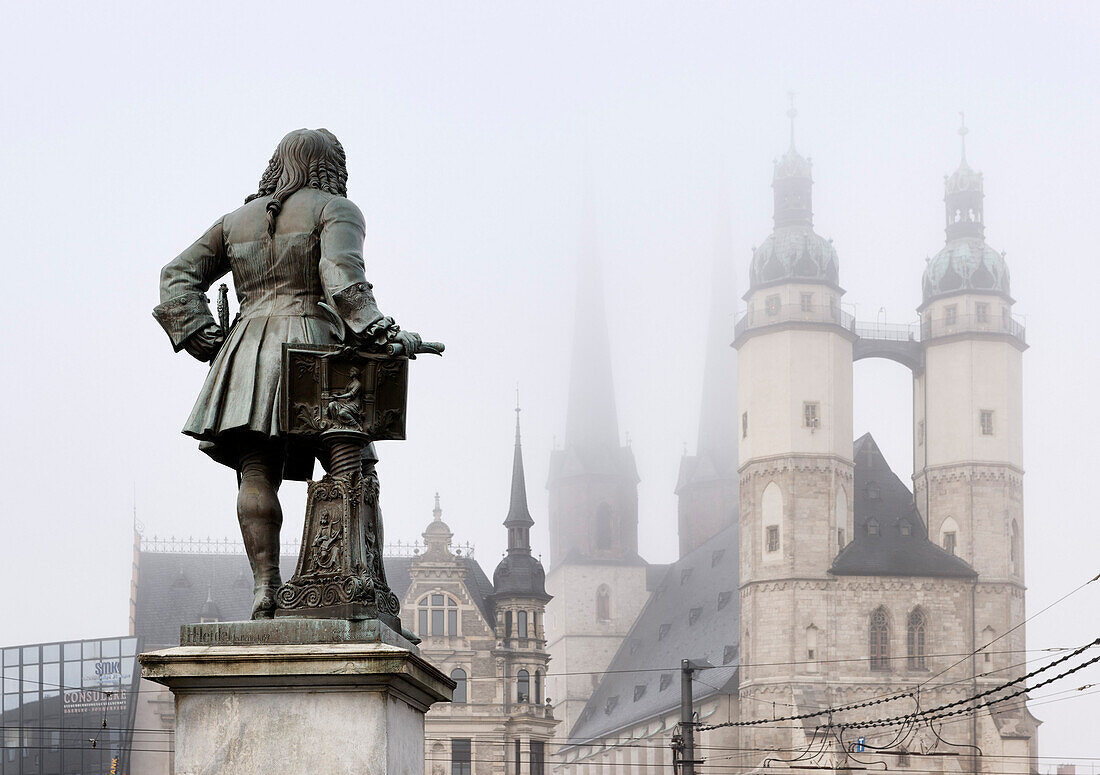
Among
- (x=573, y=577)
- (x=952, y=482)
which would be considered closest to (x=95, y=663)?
(x=952, y=482)

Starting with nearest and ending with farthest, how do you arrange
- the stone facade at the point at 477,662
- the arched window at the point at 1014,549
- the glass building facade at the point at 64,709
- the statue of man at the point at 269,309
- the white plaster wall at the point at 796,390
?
1. the statue of man at the point at 269,309
2. the glass building facade at the point at 64,709
3. the stone facade at the point at 477,662
4. the white plaster wall at the point at 796,390
5. the arched window at the point at 1014,549

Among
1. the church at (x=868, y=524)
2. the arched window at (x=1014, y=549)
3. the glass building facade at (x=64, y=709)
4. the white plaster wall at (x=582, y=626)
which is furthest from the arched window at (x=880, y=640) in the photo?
the white plaster wall at (x=582, y=626)

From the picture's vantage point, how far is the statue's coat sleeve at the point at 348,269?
5.98m

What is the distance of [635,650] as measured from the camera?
10575 cm

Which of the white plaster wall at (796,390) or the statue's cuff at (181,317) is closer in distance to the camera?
the statue's cuff at (181,317)

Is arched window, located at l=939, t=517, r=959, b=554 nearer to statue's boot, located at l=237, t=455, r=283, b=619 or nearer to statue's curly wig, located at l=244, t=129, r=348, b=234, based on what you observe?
A: statue's curly wig, located at l=244, t=129, r=348, b=234

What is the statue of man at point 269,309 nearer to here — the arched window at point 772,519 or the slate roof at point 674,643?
the arched window at point 772,519

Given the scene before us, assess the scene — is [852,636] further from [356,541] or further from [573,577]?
[356,541]

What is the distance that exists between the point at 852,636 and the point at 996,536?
7.66 m

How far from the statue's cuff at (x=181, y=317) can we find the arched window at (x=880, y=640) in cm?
7107

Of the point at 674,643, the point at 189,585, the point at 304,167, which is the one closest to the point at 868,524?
the point at 674,643

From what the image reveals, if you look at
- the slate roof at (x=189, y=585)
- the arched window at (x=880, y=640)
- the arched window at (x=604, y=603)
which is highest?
the arched window at (x=604, y=603)

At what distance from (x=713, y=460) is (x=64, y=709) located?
63626 mm

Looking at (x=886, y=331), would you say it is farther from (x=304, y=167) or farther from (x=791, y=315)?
(x=304, y=167)
